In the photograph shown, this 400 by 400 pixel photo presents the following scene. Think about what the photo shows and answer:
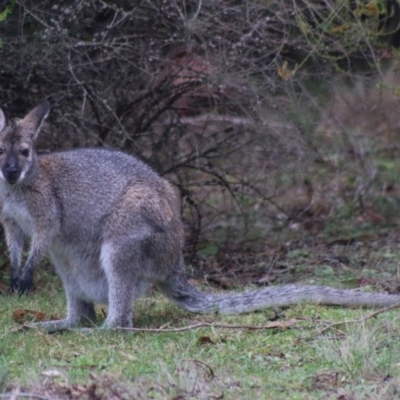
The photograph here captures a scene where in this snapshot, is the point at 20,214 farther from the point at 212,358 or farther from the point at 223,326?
the point at 212,358

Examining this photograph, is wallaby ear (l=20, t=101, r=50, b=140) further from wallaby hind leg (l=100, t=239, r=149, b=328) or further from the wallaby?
wallaby hind leg (l=100, t=239, r=149, b=328)

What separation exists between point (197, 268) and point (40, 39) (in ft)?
8.60

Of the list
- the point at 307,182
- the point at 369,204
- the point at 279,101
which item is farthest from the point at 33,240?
the point at 369,204

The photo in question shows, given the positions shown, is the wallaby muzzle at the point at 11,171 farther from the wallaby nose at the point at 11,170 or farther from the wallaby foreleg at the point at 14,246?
the wallaby foreleg at the point at 14,246

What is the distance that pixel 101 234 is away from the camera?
7.10 metres

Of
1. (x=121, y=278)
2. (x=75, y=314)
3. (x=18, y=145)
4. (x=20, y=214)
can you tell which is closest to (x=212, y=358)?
(x=121, y=278)

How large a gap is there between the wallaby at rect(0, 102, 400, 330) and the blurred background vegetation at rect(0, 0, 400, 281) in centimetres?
154

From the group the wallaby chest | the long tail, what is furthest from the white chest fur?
the long tail

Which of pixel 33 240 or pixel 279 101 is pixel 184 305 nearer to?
pixel 33 240

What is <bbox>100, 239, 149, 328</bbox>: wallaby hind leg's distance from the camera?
6.91 m

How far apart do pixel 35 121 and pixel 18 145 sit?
0.26m

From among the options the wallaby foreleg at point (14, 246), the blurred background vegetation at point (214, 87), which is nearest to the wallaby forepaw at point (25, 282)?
the wallaby foreleg at point (14, 246)

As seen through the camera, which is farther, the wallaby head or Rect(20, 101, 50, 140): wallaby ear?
Rect(20, 101, 50, 140): wallaby ear

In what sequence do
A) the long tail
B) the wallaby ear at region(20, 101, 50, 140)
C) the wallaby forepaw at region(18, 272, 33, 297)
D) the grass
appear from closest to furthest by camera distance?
the grass, the long tail, the wallaby forepaw at region(18, 272, 33, 297), the wallaby ear at region(20, 101, 50, 140)
